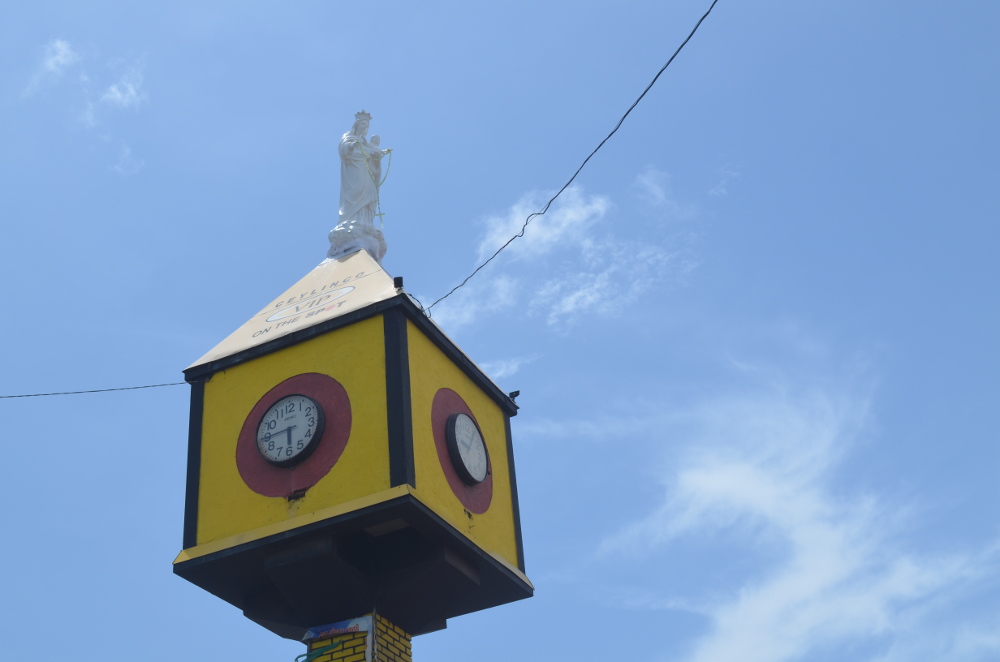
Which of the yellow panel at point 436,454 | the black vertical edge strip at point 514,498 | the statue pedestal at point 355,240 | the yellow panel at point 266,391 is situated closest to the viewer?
the yellow panel at point 266,391

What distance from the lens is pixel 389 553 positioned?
15359 mm

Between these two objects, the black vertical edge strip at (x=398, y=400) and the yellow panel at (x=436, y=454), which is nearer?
the black vertical edge strip at (x=398, y=400)

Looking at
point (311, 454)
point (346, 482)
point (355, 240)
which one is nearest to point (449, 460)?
point (346, 482)

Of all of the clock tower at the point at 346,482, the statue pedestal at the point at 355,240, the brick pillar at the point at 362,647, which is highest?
the statue pedestal at the point at 355,240

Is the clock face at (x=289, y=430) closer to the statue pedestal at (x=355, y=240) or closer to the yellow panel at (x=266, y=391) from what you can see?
the yellow panel at (x=266, y=391)

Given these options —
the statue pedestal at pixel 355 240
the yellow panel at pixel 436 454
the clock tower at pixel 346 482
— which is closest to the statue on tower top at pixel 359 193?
the statue pedestal at pixel 355 240

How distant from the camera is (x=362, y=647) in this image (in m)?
15.1

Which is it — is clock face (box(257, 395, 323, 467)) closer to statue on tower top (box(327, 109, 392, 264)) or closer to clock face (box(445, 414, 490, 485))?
clock face (box(445, 414, 490, 485))

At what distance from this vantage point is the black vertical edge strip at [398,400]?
47.6 ft

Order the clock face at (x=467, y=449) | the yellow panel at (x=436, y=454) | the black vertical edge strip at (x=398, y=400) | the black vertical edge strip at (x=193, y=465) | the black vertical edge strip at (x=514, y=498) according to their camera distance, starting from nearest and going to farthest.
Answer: the black vertical edge strip at (x=398, y=400) → the yellow panel at (x=436, y=454) → the black vertical edge strip at (x=193, y=465) → the clock face at (x=467, y=449) → the black vertical edge strip at (x=514, y=498)

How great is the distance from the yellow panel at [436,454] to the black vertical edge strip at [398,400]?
0.46 ft

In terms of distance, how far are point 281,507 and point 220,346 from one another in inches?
106

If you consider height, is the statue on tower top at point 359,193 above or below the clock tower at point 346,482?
above

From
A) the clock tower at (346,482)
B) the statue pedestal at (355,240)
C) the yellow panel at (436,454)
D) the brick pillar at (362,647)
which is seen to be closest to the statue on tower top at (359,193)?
the statue pedestal at (355,240)
